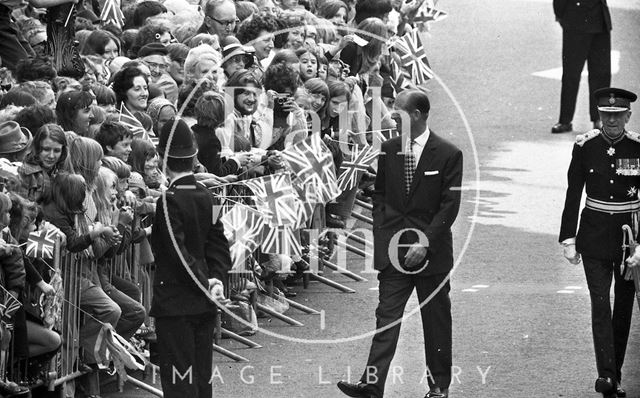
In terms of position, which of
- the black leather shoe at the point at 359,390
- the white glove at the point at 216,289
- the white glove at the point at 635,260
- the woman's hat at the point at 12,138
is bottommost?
the black leather shoe at the point at 359,390

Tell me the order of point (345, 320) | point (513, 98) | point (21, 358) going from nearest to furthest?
point (21, 358) → point (345, 320) → point (513, 98)

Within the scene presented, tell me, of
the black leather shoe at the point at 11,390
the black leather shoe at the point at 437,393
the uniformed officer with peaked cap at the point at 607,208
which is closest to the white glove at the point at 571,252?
the uniformed officer with peaked cap at the point at 607,208

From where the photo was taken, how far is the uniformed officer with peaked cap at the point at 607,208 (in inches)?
496

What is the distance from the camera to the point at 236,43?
15719mm

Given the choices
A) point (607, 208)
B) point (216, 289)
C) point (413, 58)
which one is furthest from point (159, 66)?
point (413, 58)

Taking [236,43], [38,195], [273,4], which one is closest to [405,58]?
[273,4]

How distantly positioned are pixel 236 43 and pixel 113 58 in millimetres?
1193

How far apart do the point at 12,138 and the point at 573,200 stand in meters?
4.22

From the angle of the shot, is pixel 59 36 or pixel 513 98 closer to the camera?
pixel 59 36

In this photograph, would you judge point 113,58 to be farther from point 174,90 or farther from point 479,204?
point 479,204

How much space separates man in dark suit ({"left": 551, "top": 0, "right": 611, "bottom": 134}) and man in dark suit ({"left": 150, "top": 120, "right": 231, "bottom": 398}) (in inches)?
474

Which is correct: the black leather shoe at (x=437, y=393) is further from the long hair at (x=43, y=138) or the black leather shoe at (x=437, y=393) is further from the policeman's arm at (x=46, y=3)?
the policeman's arm at (x=46, y=3)

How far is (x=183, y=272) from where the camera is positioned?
1091cm

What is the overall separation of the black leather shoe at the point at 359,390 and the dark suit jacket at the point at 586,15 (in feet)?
37.0
